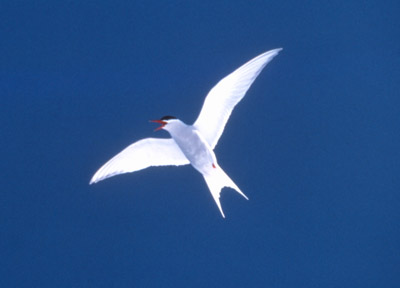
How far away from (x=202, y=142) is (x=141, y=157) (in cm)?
28

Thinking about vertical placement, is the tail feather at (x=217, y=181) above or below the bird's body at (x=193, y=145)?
below

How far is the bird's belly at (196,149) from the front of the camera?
201cm

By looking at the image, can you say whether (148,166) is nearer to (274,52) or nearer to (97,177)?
(97,177)

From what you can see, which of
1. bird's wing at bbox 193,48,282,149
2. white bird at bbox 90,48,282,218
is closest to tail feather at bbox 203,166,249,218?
white bird at bbox 90,48,282,218

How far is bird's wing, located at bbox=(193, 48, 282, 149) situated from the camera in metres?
1.98

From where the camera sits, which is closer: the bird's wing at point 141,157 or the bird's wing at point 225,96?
the bird's wing at point 225,96

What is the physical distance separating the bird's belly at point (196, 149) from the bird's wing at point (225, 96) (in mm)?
79

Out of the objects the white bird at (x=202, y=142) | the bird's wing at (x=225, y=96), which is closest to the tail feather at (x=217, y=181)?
the white bird at (x=202, y=142)

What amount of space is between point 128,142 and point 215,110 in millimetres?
492

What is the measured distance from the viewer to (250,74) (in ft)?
6.51

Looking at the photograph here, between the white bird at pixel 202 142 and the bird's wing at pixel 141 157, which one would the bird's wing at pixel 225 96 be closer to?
the white bird at pixel 202 142

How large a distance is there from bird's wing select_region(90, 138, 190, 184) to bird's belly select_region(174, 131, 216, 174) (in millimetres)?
90

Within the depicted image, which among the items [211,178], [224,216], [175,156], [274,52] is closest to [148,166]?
[175,156]

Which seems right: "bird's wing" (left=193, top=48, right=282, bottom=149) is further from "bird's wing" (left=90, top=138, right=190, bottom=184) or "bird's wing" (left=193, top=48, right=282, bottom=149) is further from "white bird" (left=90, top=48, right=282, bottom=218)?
"bird's wing" (left=90, top=138, right=190, bottom=184)
